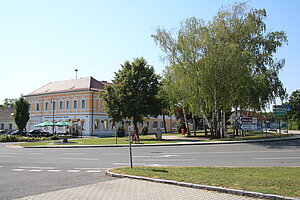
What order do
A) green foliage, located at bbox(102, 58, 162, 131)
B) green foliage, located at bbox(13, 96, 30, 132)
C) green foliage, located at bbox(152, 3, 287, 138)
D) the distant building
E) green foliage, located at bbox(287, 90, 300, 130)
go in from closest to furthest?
green foliage, located at bbox(152, 3, 287, 138)
green foliage, located at bbox(102, 58, 162, 131)
green foliage, located at bbox(13, 96, 30, 132)
green foliage, located at bbox(287, 90, 300, 130)
the distant building

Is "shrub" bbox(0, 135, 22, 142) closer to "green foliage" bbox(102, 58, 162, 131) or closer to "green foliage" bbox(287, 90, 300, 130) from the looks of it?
"green foliage" bbox(102, 58, 162, 131)

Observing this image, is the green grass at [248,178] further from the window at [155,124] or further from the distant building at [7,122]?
the distant building at [7,122]

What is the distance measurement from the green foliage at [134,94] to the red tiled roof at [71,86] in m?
21.1

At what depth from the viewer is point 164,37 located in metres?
35.4

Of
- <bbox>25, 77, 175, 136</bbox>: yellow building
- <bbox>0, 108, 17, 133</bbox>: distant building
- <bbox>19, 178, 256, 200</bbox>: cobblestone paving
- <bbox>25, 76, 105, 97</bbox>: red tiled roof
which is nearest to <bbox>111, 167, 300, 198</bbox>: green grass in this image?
<bbox>19, 178, 256, 200</bbox>: cobblestone paving

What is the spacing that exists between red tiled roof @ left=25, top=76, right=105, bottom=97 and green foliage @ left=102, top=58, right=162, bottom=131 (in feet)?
69.1

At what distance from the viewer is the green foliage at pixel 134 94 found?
3694 cm

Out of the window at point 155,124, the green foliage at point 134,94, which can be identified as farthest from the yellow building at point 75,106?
the green foliage at point 134,94

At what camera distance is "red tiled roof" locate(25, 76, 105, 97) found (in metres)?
59.9

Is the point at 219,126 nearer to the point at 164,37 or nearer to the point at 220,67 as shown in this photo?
the point at 220,67

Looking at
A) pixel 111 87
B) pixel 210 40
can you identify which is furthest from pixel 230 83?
pixel 111 87

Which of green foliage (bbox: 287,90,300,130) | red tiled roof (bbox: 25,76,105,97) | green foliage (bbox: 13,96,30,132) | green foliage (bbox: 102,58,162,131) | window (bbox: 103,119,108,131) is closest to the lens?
green foliage (bbox: 102,58,162,131)

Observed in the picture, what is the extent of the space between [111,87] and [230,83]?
1526 cm

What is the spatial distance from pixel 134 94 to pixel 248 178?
28951mm
